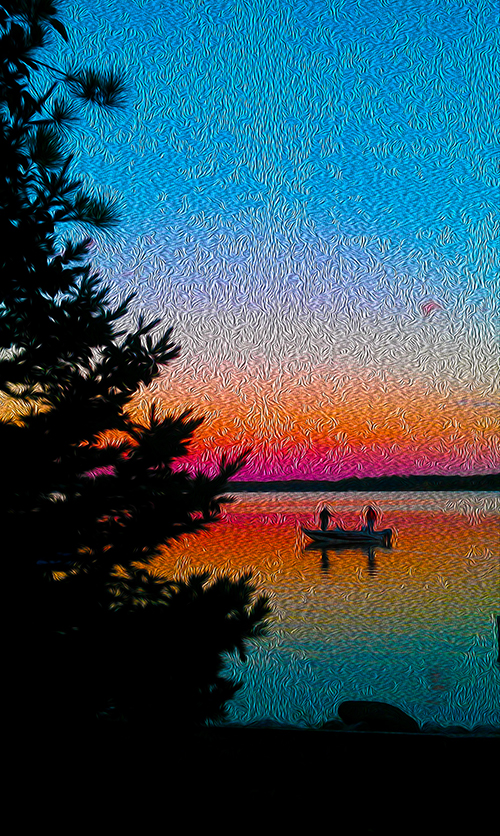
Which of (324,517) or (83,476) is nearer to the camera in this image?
(83,476)

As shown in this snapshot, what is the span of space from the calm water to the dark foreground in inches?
13.0

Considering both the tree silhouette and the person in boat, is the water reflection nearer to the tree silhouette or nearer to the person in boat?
the person in boat

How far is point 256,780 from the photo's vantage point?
1.71 metres

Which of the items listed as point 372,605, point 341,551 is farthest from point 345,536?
point 372,605

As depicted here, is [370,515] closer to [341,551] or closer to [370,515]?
[370,515]

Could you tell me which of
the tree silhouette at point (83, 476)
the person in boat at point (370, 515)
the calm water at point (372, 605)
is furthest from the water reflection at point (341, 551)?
the tree silhouette at point (83, 476)

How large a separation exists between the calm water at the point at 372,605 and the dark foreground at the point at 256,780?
33 cm

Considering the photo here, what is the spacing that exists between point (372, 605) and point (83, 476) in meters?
1.32

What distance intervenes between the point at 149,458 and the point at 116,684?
64 cm

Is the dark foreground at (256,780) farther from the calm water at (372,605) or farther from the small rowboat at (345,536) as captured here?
the small rowboat at (345,536)

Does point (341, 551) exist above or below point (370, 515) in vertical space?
below

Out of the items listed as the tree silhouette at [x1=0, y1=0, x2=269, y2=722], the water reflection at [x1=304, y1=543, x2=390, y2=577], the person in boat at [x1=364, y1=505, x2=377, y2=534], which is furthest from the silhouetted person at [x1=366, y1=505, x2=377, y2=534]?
the tree silhouette at [x1=0, y1=0, x2=269, y2=722]

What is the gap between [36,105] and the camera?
164 centimetres

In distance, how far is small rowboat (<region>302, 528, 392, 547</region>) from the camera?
2.40 meters
